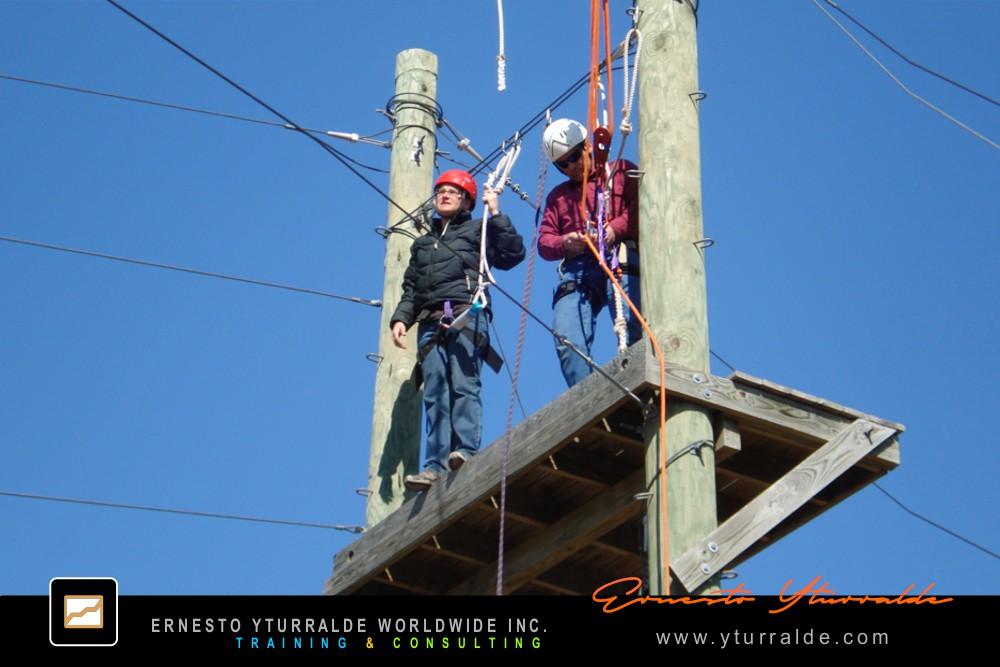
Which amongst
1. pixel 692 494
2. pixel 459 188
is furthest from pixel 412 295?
A: pixel 692 494

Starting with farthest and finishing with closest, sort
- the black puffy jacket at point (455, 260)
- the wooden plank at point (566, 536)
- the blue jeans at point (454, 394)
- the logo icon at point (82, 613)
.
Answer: the black puffy jacket at point (455, 260) → the blue jeans at point (454, 394) → the wooden plank at point (566, 536) → the logo icon at point (82, 613)

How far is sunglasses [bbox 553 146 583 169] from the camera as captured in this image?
9938mm

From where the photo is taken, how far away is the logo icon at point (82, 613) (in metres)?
7.43

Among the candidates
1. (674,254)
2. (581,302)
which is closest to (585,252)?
(581,302)

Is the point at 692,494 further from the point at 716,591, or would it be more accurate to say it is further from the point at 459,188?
the point at 459,188

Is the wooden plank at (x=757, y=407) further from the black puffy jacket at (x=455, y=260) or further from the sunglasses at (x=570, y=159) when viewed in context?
the sunglasses at (x=570, y=159)

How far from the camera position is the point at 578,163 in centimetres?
996

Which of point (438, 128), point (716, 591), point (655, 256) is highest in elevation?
point (438, 128)

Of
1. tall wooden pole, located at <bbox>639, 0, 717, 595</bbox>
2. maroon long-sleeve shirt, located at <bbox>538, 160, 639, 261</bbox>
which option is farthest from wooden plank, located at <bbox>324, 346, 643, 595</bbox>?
maroon long-sleeve shirt, located at <bbox>538, 160, 639, 261</bbox>

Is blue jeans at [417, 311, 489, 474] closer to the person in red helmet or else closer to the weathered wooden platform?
the person in red helmet

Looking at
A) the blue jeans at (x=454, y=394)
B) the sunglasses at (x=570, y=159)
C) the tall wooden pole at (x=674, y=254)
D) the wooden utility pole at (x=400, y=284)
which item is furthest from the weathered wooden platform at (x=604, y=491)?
the sunglasses at (x=570, y=159)

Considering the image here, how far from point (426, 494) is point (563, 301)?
1.23 metres

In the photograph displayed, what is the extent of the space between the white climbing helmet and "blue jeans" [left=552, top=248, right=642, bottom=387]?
737 mm

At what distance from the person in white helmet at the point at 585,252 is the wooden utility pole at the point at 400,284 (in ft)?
4.72
